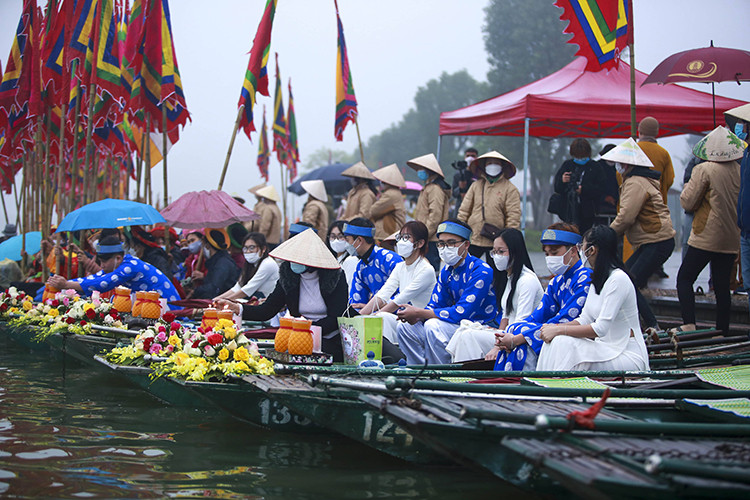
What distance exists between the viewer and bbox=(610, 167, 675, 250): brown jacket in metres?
6.98

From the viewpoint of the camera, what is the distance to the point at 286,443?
4.96 metres

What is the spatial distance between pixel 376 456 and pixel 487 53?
1435 inches

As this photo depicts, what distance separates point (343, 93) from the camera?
40.7 feet

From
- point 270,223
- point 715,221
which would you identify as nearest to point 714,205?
point 715,221

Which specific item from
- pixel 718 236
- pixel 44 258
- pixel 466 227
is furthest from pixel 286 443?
pixel 44 258

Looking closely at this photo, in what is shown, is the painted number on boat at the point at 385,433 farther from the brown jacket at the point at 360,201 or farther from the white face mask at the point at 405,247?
the brown jacket at the point at 360,201

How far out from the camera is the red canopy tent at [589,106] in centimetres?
998

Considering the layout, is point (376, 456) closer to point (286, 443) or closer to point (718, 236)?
point (286, 443)

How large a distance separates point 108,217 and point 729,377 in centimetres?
651

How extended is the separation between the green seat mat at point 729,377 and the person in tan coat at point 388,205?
537cm

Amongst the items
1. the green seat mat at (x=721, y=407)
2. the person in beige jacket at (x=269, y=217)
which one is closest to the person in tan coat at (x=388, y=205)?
the person in beige jacket at (x=269, y=217)

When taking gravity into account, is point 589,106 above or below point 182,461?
above

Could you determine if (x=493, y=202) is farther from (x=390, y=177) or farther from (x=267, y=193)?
Result: (x=267, y=193)

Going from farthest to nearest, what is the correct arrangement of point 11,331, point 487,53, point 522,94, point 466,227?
point 487,53 → point 522,94 → point 11,331 → point 466,227
